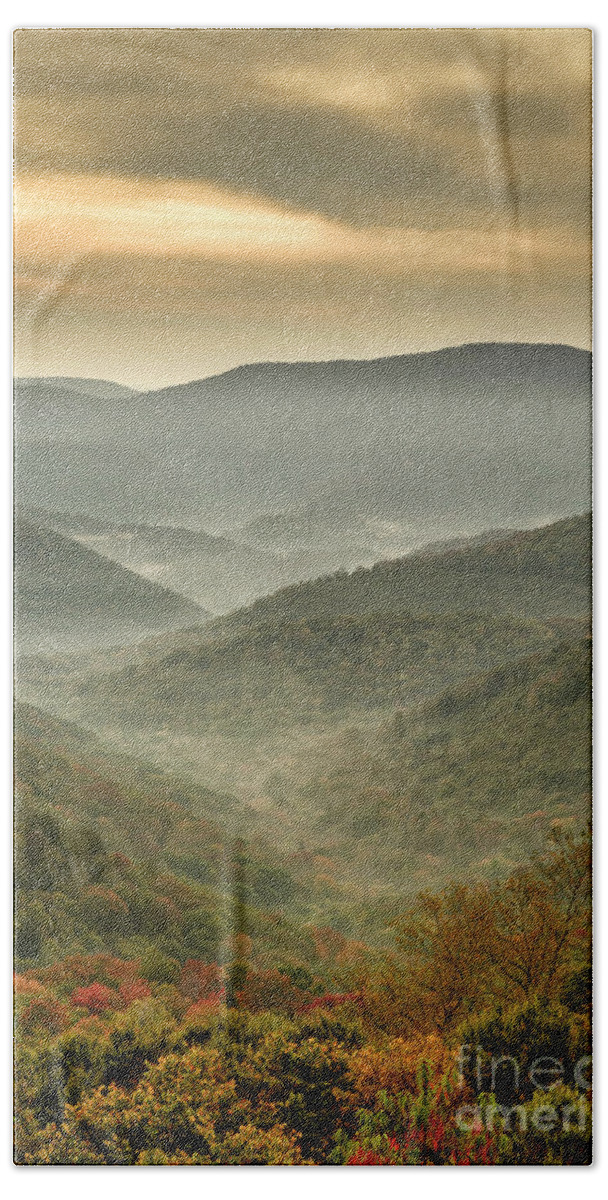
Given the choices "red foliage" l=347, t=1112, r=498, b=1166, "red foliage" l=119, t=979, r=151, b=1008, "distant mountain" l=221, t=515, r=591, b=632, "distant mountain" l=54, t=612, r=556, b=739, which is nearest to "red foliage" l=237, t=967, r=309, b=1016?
"red foliage" l=119, t=979, r=151, b=1008

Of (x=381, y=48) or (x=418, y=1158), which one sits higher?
(x=381, y=48)

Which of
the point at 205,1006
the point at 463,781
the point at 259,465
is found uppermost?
the point at 259,465

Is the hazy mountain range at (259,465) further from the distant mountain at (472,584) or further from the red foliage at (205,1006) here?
the red foliage at (205,1006)

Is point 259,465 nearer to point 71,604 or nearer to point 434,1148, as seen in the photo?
point 71,604

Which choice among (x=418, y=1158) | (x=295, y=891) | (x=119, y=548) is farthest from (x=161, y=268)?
(x=418, y=1158)

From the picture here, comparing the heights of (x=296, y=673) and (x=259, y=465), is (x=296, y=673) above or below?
below

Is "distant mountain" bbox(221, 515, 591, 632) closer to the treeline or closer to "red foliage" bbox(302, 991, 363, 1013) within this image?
the treeline

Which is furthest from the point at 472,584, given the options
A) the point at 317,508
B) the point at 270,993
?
the point at 270,993

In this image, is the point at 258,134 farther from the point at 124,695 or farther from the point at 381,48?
the point at 124,695
